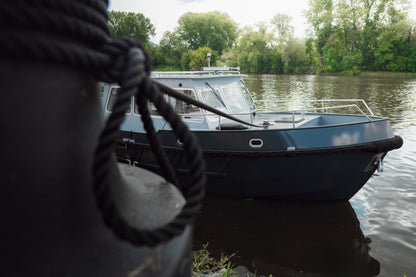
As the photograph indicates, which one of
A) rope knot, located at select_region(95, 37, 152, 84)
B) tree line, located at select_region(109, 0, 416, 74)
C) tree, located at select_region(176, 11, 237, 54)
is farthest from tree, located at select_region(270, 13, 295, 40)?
rope knot, located at select_region(95, 37, 152, 84)

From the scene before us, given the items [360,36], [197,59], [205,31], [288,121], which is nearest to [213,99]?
[288,121]

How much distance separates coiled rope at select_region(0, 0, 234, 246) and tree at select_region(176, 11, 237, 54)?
85.5m

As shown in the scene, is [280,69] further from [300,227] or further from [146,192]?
[146,192]

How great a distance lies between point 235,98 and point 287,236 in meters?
3.48

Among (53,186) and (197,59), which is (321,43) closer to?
Answer: (197,59)

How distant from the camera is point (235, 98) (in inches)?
286

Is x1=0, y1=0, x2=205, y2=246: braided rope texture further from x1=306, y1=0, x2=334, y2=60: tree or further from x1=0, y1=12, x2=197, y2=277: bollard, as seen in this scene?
x1=306, y1=0, x2=334, y2=60: tree

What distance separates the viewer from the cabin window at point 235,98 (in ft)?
23.2

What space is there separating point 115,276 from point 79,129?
445 millimetres

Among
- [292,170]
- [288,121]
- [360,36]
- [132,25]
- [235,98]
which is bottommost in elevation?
[292,170]

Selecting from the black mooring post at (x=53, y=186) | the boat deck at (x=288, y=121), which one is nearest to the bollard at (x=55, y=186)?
the black mooring post at (x=53, y=186)

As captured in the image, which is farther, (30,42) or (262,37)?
(262,37)

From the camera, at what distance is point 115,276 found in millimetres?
843

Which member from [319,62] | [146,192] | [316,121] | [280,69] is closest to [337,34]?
[319,62]
